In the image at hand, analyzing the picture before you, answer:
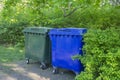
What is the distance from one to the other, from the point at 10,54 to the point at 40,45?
2708 mm

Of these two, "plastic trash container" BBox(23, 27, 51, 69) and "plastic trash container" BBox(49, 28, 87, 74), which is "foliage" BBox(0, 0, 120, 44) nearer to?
"plastic trash container" BBox(23, 27, 51, 69)

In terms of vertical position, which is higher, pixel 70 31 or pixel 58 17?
pixel 70 31

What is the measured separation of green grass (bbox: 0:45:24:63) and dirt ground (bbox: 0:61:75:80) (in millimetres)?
850

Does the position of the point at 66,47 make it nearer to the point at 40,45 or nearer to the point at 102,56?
the point at 40,45

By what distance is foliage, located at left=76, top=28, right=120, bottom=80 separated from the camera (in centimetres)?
522

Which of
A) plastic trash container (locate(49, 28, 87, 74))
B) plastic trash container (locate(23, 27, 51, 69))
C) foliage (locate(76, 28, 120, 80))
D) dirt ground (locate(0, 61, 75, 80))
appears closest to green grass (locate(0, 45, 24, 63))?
dirt ground (locate(0, 61, 75, 80))

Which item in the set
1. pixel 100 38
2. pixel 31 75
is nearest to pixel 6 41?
pixel 31 75

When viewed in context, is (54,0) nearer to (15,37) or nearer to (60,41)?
(60,41)

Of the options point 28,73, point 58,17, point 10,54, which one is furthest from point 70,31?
point 58,17

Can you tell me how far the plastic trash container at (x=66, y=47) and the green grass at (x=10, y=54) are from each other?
2544 millimetres

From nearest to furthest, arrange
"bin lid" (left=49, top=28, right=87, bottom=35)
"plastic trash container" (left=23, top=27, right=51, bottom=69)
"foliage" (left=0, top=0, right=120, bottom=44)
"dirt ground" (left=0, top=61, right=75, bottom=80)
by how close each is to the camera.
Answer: "bin lid" (left=49, top=28, right=87, bottom=35)
"dirt ground" (left=0, top=61, right=75, bottom=80)
"plastic trash container" (left=23, top=27, right=51, bottom=69)
"foliage" (left=0, top=0, right=120, bottom=44)

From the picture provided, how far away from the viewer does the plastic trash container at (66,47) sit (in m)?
6.53

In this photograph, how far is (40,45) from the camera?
8.05 metres

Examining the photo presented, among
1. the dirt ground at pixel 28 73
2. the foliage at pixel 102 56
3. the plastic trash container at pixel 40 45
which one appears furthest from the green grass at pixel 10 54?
the foliage at pixel 102 56
